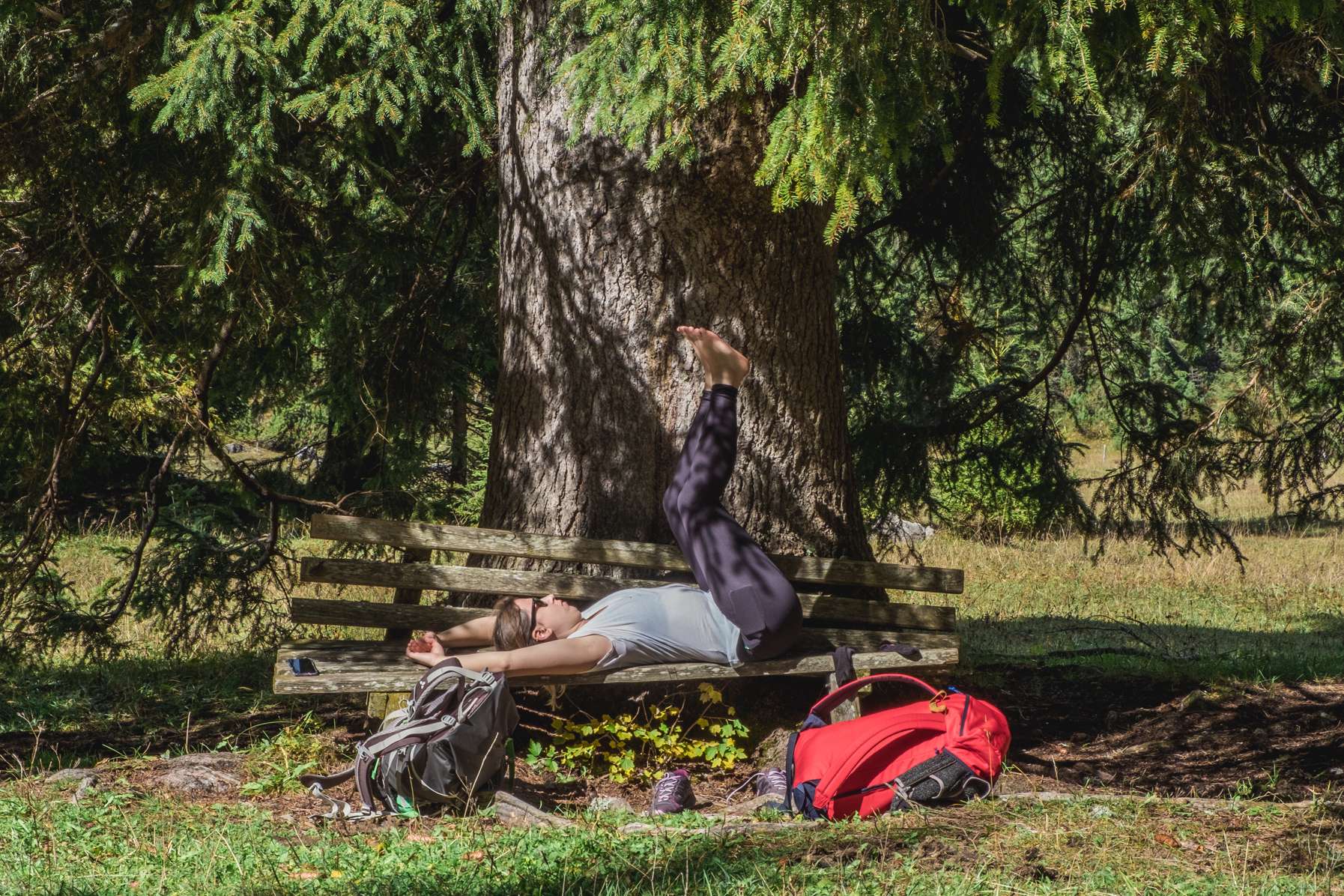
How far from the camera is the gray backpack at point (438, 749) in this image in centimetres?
428

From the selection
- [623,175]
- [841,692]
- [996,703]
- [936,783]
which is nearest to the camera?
[936,783]

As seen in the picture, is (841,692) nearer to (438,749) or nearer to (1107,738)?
(438,749)

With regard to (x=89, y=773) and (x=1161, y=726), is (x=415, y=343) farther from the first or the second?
(x=1161, y=726)

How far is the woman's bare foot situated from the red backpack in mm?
1455

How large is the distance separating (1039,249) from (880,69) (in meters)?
6.10

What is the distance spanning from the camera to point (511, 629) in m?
4.94

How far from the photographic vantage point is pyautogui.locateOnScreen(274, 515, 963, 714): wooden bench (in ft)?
16.2

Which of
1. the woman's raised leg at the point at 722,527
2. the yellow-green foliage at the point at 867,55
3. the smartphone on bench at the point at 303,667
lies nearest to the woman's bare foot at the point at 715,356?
the woman's raised leg at the point at 722,527

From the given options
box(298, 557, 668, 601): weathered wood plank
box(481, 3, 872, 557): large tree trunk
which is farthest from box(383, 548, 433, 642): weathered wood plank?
box(481, 3, 872, 557): large tree trunk

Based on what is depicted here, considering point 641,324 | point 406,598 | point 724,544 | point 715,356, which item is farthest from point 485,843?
point 641,324

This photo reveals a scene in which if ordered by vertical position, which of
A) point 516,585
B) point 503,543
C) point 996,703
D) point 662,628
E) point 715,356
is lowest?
point 996,703

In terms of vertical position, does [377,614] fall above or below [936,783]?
above

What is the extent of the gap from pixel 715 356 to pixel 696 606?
1.02m

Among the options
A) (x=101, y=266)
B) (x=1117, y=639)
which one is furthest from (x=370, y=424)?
(x=1117, y=639)
